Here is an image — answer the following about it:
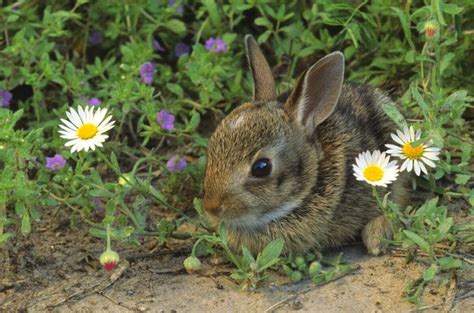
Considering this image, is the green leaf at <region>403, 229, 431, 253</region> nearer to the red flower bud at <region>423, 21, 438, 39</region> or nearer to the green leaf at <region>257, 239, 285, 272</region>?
the green leaf at <region>257, 239, 285, 272</region>

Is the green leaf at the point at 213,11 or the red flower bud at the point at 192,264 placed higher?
the green leaf at the point at 213,11

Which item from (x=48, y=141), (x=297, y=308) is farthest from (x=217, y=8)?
(x=297, y=308)

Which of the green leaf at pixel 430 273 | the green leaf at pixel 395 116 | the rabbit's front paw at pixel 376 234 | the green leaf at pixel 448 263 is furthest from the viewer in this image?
the rabbit's front paw at pixel 376 234

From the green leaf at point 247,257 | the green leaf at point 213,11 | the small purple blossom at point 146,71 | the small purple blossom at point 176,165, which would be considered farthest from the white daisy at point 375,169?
the green leaf at point 213,11

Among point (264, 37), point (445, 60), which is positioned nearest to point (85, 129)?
point (264, 37)

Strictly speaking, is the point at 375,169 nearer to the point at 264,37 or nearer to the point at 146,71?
the point at 264,37

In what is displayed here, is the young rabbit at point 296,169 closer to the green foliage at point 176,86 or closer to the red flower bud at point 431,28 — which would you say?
the green foliage at point 176,86

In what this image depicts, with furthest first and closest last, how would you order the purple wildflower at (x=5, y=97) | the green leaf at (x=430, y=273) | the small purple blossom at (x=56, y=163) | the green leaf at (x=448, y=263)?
the purple wildflower at (x=5, y=97)
the small purple blossom at (x=56, y=163)
the green leaf at (x=448, y=263)
the green leaf at (x=430, y=273)
